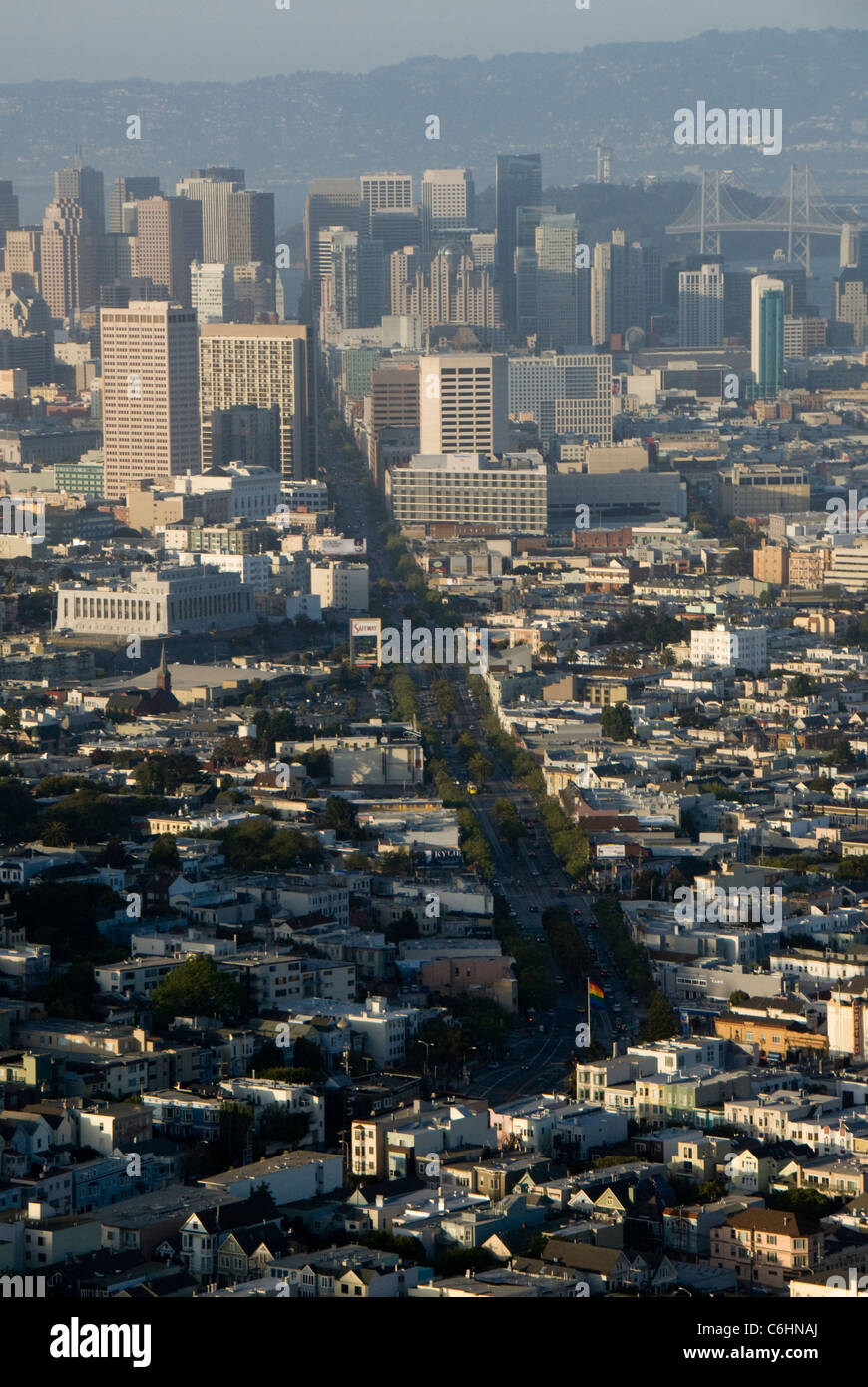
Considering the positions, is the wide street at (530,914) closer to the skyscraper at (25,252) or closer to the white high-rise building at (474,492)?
the white high-rise building at (474,492)

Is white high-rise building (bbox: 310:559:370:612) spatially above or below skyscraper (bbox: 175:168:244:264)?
below

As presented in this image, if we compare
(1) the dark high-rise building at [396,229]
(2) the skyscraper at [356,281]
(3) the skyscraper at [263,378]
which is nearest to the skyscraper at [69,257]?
(2) the skyscraper at [356,281]

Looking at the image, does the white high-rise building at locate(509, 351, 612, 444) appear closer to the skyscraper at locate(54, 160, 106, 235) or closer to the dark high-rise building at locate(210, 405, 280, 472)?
the dark high-rise building at locate(210, 405, 280, 472)

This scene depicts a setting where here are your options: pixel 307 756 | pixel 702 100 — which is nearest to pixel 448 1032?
pixel 307 756

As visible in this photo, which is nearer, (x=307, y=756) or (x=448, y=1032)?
(x=448, y=1032)

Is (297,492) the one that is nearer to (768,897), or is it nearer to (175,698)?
(175,698)

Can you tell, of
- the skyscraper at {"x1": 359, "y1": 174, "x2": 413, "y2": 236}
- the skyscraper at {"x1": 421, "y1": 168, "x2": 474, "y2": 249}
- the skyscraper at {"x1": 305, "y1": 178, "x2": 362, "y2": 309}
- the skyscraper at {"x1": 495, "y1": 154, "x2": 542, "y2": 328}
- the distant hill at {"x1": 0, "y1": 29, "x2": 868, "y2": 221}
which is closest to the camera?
the skyscraper at {"x1": 495, "y1": 154, "x2": 542, "y2": 328}

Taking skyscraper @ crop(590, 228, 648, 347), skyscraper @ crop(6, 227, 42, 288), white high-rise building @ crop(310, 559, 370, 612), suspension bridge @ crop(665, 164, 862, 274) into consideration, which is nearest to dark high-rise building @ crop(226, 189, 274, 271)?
skyscraper @ crop(6, 227, 42, 288)
